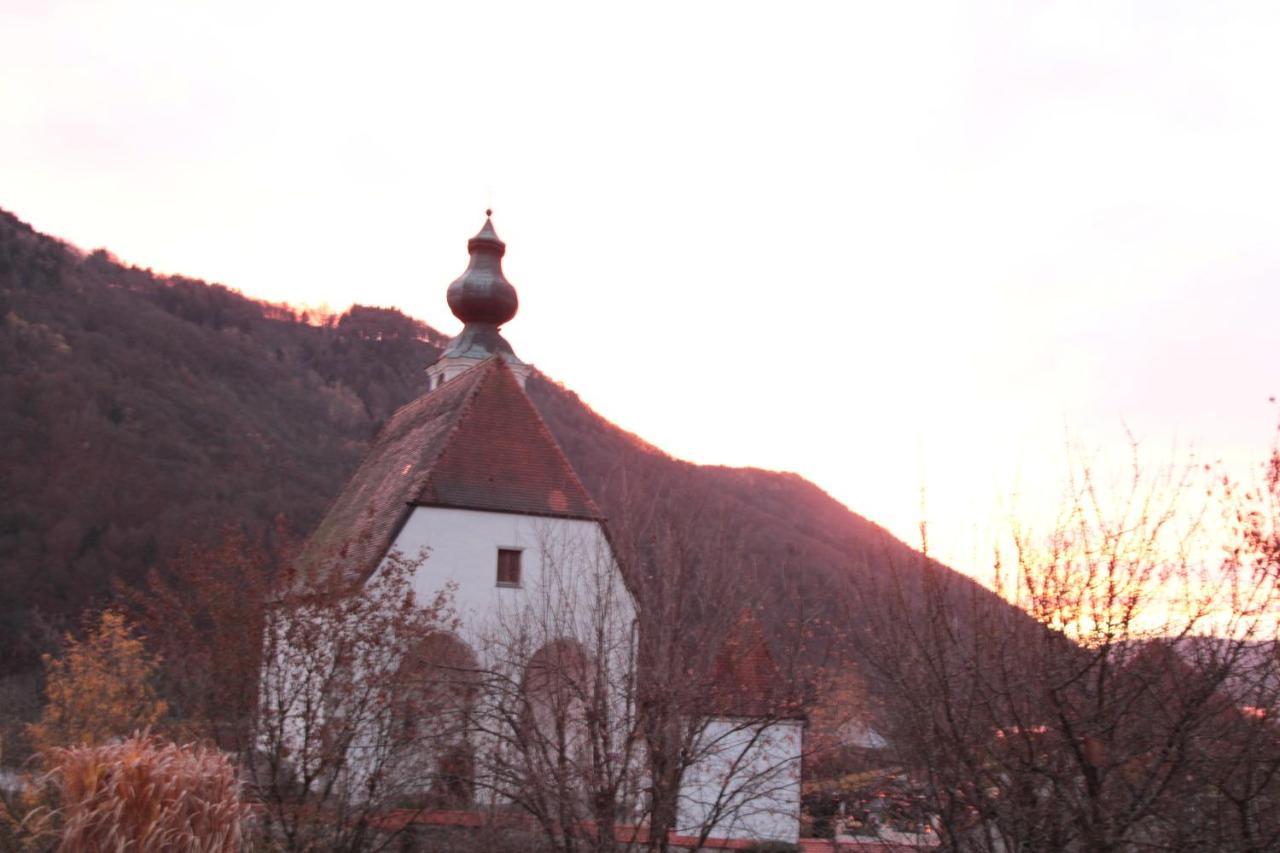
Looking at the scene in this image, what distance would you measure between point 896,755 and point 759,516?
35.7m

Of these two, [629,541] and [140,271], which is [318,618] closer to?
[629,541]

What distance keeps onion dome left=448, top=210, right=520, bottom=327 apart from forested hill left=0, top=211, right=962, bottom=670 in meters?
8.63

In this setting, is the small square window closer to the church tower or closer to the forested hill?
the church tower

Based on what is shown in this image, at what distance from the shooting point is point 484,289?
34.2 m

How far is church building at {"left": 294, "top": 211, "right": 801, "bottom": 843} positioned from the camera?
589 inches

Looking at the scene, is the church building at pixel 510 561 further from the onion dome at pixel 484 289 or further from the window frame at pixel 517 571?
the onion dome at pixel 484 289

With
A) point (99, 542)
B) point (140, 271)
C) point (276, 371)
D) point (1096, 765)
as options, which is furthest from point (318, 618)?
point (140, 271)

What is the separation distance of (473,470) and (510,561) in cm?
177

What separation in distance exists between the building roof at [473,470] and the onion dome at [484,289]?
8847 mm

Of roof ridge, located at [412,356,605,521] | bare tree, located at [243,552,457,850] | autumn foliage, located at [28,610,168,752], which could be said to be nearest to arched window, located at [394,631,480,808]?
bare tree, located at [243,552,457,850]

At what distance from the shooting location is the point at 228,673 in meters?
13.8

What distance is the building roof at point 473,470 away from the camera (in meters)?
21.4

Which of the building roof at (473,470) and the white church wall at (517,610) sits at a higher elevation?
the building roof at (473,470)

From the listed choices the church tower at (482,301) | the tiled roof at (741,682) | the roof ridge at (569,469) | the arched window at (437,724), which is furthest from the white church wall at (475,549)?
the church tower at (482,301)
